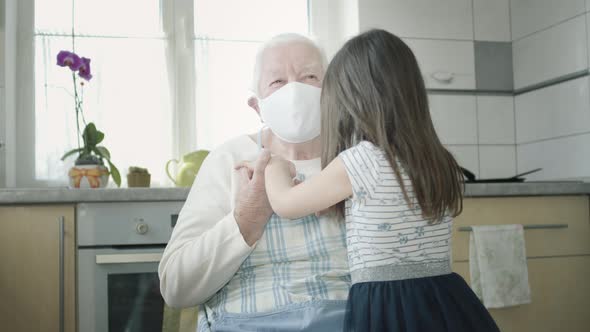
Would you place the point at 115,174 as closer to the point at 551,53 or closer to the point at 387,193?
the point at 387,193

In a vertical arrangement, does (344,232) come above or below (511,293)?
above

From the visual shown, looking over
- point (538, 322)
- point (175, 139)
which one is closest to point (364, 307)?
point (538, 322)

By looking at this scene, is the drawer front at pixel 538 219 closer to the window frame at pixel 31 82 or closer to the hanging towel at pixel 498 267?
the hanging towel at pixel 498 267

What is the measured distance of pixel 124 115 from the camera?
2.76m

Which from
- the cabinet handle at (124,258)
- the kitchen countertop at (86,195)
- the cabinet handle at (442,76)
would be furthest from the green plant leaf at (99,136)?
the cabinet handle at (442,76)

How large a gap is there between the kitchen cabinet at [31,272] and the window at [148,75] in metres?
0.69

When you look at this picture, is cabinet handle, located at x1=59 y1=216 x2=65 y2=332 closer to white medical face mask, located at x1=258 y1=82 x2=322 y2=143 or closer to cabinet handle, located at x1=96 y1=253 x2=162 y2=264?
cabinet handle, located at x1=96 y1=253 x2=162 y2=264

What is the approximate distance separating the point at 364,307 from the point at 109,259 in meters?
1.21

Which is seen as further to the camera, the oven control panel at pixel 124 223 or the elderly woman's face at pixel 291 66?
→ the oven control panel at pixel 124 223

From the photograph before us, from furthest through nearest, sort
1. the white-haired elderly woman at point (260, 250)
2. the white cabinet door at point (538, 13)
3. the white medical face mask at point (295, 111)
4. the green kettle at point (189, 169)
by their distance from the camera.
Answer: the white cabinet door at point (538, 13)
the green kettle at point (189, 169)
the white medical face mask at point (295, 111)
the white-haired elderly woman at point (260, 250)

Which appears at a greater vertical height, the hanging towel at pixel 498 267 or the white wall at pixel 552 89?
the white wall at pixel 552 89

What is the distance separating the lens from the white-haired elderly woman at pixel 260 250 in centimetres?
111

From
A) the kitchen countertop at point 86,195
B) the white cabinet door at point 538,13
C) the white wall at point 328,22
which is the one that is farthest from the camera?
the white wall at point 328,22

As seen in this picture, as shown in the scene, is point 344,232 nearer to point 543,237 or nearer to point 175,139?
point 543,237
